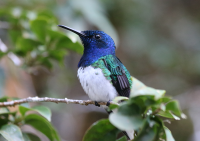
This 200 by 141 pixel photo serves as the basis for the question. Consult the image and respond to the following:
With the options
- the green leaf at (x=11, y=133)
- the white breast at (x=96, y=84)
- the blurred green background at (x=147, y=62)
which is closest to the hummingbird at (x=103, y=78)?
the white breast at (x=96, y=84)

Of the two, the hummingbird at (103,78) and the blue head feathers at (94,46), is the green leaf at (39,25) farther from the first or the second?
the hummingbird at (103,78)

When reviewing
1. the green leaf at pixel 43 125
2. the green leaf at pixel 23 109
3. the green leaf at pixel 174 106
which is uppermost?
the green leaf at pixel 23 109

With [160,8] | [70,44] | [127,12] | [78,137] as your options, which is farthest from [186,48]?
[70,44]

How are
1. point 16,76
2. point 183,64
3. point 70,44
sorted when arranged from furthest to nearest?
point 183,64, point 16,76, point 70,44

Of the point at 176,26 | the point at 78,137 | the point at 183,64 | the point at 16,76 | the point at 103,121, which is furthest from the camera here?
the point at 176,26

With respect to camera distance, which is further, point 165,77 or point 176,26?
point 176,26

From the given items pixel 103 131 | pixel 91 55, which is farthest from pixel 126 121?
pixel 91 55

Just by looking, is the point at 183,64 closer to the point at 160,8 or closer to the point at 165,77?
the point at 165,77

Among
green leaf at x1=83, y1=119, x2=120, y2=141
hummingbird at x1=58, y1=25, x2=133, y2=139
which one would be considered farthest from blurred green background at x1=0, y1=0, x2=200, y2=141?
green leaf at x1=83, y1=119, x2=120, y2=141
